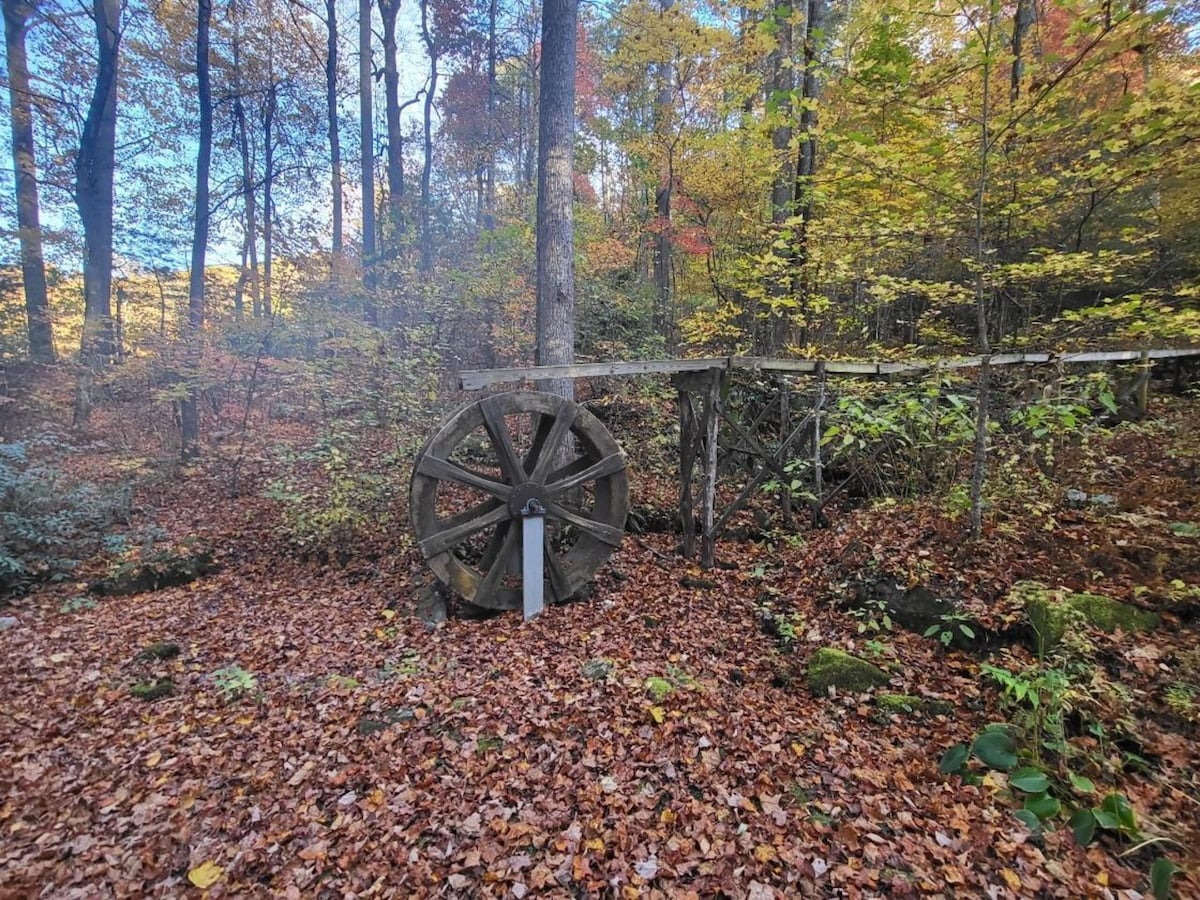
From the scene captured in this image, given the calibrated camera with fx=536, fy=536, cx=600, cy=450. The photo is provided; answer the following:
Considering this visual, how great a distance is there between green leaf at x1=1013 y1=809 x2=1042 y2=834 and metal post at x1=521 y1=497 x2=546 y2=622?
403cm

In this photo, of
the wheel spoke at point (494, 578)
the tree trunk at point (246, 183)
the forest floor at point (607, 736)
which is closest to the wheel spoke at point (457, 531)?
the wheel spoke at point (494, 578)

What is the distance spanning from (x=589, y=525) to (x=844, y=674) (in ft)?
9.41

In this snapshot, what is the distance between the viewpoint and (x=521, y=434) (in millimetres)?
9391

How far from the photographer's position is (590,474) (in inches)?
235

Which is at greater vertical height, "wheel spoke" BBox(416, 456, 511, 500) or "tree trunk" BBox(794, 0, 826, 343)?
"tree trunk" BBox(794, 0, 826, 343)

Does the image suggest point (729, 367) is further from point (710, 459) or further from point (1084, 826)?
point (1084, 826)

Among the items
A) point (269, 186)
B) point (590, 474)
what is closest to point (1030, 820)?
point (590, 474)

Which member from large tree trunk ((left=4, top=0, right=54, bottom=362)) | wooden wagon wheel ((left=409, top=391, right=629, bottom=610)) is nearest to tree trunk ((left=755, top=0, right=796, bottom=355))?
wooden wagon wheel ((left=409, top=391, right=629, bottom=610))

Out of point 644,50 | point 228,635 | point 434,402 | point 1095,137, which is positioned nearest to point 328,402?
point 434,402

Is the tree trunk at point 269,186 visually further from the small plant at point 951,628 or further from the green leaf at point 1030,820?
the green leaf at point 1030,820

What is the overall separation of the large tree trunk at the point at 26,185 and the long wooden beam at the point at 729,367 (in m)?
11.6

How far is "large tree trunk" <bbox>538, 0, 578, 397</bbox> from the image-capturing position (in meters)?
6.36

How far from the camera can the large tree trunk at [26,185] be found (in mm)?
10930

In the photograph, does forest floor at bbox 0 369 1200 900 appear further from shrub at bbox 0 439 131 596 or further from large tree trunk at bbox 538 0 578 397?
large tree trunk at bbox 538 0 578 397
